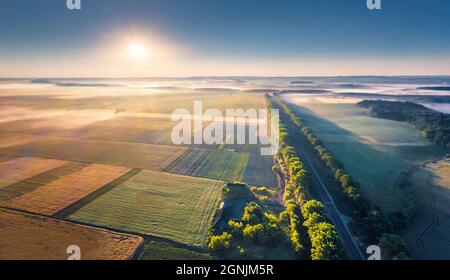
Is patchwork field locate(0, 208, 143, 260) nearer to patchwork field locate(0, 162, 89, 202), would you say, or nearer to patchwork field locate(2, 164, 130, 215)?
patchwork field locate(2, 164, 130, 215)

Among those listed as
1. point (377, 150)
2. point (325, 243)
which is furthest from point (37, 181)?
point (377, 150)

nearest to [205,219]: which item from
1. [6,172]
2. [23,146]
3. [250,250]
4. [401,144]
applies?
[250,250]

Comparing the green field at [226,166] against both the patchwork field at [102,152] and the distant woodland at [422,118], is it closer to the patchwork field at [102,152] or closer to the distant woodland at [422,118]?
the patchwork field at [102,152]

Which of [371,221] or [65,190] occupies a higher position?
[65,190]

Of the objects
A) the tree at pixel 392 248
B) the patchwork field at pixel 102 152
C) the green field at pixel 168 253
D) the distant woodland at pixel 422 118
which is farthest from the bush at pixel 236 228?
the distant woodland at pixel 422 118

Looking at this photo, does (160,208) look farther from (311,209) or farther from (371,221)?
(371,221)

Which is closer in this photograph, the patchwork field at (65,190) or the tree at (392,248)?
the tree at (392,248)

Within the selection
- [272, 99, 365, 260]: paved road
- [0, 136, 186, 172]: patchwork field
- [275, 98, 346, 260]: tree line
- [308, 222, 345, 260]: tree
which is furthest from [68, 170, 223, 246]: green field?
[272, 99, 365, 260]: paved road
